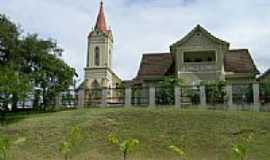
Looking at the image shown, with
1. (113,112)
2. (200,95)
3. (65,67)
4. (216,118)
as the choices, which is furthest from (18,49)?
(216,118)

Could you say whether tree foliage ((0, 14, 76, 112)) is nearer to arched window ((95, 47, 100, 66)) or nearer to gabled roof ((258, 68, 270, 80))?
gabled roof ((258, 68, 270, 80))

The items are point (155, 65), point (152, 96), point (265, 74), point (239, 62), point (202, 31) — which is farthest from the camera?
point (155, 65)

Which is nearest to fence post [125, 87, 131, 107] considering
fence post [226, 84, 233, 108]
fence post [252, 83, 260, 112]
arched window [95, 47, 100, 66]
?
fence post [226, 84, 233, 108]

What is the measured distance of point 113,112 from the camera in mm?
21625

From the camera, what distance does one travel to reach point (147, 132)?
18672mm

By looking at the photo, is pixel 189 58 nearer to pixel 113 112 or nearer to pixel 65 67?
pixel 65 67

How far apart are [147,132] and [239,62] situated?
16993 mm

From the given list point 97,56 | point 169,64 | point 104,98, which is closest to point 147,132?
point 104,98

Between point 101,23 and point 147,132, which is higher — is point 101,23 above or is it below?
above

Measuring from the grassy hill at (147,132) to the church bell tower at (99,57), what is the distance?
73.8ft

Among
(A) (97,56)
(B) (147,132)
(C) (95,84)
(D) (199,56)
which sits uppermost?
(A) (97,56)

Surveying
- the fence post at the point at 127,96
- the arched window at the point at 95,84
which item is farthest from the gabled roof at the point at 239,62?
the arched window at the point at 95,84

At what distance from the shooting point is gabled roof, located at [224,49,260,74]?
32.3 m

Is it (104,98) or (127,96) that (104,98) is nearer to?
(104,98)
